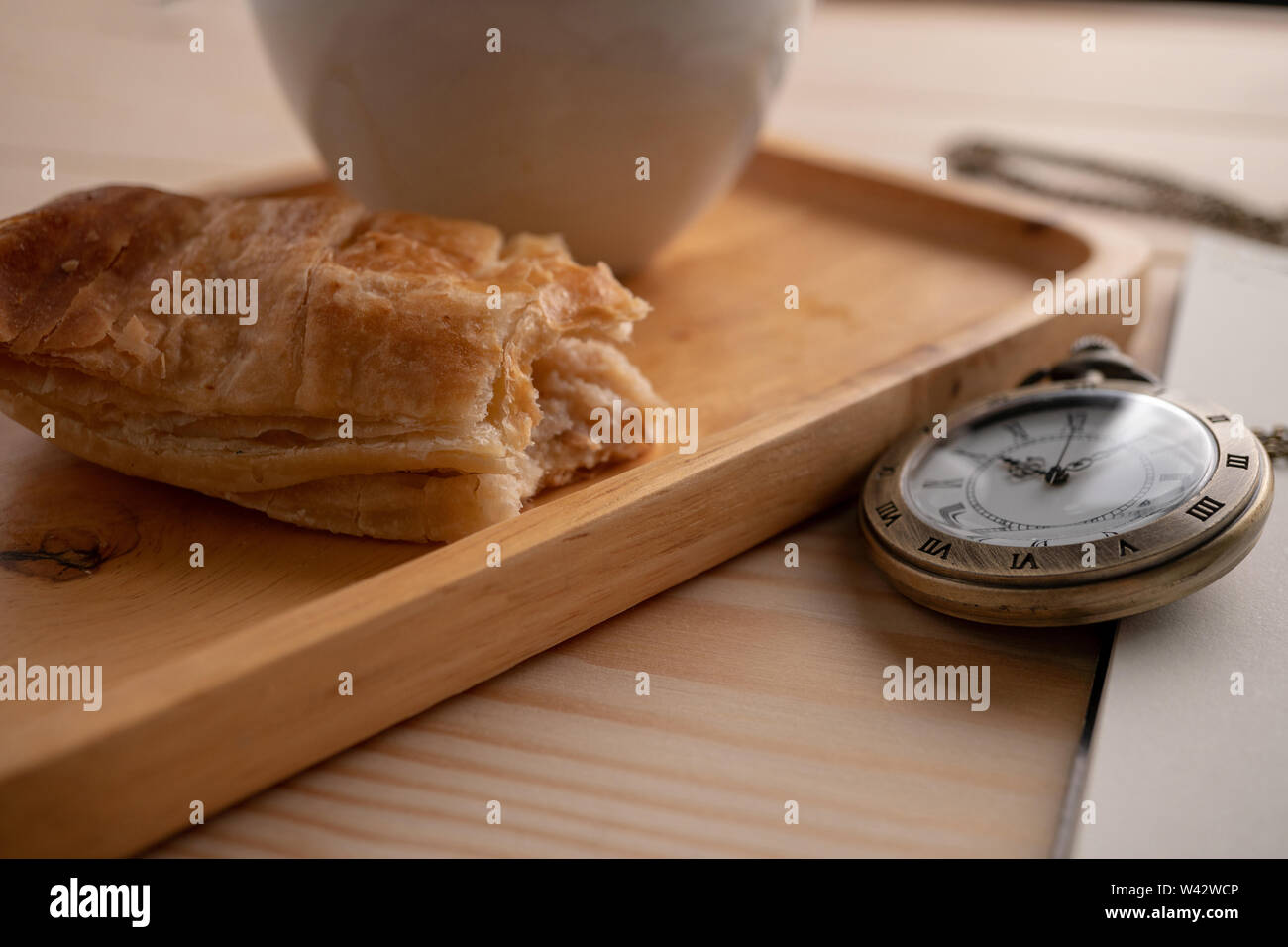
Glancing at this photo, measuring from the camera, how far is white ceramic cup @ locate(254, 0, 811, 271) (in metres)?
1.51

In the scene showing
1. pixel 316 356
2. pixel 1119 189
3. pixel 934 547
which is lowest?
pixel 934 547

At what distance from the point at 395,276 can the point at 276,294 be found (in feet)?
0.42

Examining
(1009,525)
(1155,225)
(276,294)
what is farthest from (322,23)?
(1155,225)

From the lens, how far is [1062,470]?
124 cm

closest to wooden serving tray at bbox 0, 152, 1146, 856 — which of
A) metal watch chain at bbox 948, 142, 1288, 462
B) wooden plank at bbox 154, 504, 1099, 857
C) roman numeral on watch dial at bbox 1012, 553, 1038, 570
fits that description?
wooden plank at bbox 154, 504, 1099, 857

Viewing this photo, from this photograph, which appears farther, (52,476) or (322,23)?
(322,23)

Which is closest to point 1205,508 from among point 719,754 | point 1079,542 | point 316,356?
point 1079,542

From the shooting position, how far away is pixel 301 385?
1222 millimetres

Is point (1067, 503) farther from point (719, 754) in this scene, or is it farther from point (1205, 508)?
point (719, 754)

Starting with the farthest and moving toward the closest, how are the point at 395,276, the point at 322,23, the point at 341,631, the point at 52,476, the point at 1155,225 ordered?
the point at 1155,225 < the point at 322,23 < the point at 52,476 < the point at 395,276 < the point at 341,631

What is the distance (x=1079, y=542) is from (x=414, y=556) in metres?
0.65


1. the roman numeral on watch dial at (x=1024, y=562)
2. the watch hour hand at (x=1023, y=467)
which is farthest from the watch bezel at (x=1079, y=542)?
the watch hour hand at (x=1023, y=467)

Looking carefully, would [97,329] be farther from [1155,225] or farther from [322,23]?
[1155,225]

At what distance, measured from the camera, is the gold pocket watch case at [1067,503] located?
3.54 ft
